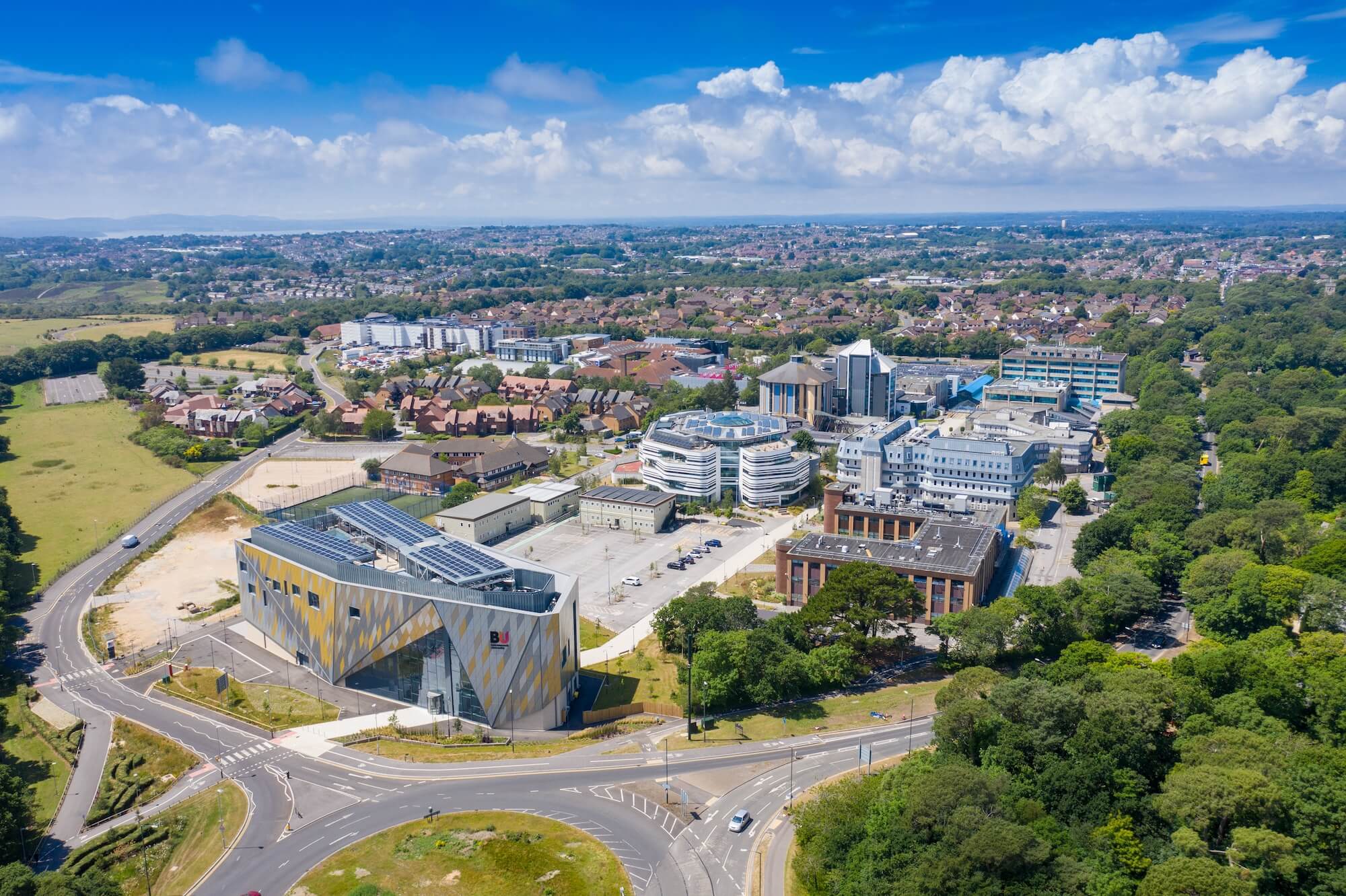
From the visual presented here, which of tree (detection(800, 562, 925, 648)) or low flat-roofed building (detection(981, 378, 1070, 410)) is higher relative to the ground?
low flat-roofed building (detection(981, 378, 1070, 410))

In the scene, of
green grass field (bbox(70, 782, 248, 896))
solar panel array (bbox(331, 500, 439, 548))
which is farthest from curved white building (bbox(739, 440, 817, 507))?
green grass field (bbox(70, 782, 248, 896))

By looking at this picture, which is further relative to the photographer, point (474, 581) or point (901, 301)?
point (901, 301)

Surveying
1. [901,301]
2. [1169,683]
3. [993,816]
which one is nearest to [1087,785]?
[993,816]

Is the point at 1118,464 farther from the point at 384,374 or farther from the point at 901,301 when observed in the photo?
the point at 901,301

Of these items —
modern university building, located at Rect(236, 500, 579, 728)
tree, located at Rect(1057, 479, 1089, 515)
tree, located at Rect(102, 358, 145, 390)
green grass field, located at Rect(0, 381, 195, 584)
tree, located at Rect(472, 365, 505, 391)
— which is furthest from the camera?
tree, located at Rect(472, 365, 505, 391)

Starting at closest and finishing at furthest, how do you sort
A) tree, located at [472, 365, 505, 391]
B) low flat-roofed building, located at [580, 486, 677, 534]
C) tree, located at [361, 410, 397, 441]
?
low flat-roofed building, located at [580, 486, 677, 534]
tree, located at [361, 410, 397, 441]
tree, located at [472, 365, 505, 391]

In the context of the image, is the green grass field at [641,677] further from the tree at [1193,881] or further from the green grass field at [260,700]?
the tree at [1193,881]

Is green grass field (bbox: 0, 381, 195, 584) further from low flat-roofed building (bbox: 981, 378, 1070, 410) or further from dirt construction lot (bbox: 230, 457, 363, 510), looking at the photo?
low flat-roofed building (bbox: 981, 378, 1070, 410)

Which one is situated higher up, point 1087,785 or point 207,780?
point 1087,785
